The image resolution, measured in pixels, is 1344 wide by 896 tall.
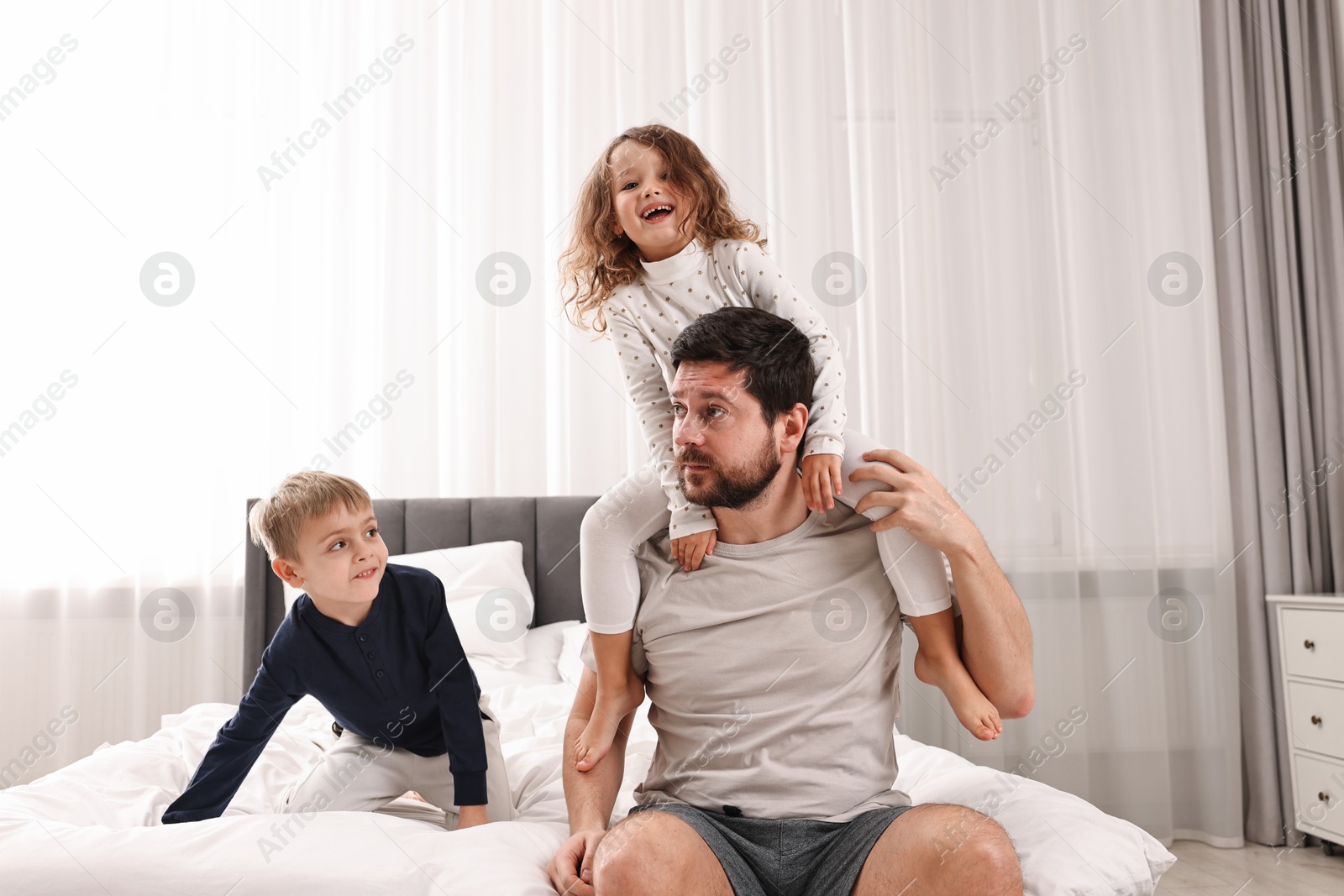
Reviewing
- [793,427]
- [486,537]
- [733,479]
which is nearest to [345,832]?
[733,479]

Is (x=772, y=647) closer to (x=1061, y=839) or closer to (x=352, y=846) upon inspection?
(x=1061, y=839)

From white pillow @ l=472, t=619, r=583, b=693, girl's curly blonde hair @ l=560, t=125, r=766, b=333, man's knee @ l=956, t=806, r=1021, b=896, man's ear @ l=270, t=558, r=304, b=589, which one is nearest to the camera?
man's knee @ l=956, t=806, r=1021, b=896

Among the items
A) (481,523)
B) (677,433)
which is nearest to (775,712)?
(677,433)

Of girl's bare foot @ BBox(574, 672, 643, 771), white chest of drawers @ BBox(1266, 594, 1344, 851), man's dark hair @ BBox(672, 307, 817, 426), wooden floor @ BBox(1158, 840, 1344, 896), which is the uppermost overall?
man's dark hair @ BBox(672, 307, 817, 426)

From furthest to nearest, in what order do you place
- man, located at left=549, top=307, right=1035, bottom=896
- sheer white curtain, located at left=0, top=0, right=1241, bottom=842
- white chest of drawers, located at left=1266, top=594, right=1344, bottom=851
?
sheer white curtain, located at left=0, top=0, right=1241, bottom=842, white chest of drawers, located at left=1266, top=594, right=1344, bottom=851, man, located at left=549, top=307, right=1035, bottom=896

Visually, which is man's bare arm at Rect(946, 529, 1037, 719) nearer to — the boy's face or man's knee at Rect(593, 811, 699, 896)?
man's knee at Rect(593, 811, 699, 896)

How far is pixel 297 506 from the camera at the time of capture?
1398mm

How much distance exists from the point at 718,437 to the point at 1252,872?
8.00 ft

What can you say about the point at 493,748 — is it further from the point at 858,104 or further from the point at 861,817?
the point at 858,104

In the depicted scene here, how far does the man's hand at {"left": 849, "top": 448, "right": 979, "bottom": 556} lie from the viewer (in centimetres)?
117

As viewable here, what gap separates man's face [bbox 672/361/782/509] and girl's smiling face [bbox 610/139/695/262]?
0.36m

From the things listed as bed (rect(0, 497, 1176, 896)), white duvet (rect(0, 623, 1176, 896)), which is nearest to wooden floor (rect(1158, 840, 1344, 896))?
bed (rect(0, 497, 1176, 896))

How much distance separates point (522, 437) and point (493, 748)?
67.4 inches

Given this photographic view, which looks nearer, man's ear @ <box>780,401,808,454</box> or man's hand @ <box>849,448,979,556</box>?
man's hand @ <box>849,448,979,556</box>
